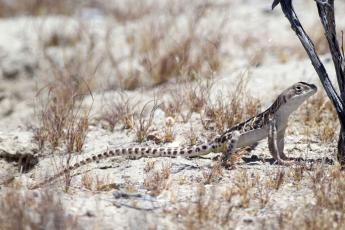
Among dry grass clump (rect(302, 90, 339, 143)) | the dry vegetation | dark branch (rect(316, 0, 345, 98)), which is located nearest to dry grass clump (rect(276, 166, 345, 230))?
the dry vegetation

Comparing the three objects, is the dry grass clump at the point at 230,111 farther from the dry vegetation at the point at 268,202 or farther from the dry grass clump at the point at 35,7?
the dry grass clump at the point at 35,7

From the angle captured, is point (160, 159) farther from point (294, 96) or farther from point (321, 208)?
point (321, 208)

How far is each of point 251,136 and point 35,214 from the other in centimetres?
238

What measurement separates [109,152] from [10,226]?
77.0 inches

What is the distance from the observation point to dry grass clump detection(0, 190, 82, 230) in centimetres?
507

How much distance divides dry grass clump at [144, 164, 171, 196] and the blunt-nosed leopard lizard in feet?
1.28

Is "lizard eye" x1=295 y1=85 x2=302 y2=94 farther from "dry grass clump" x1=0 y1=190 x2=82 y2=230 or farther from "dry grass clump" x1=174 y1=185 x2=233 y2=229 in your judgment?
"dry grass clump" x1=0 y1=190 x2=82 y2=230

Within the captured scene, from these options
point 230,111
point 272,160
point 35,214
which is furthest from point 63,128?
point 35,214

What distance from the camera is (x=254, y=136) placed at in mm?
6875

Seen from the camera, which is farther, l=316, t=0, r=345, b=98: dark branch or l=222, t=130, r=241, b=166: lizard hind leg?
l=222, t=130, r=241, b=166: lizard hind leg

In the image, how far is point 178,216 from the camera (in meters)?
5.55

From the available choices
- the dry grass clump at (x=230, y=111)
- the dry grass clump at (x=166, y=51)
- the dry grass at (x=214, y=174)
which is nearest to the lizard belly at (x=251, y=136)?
the dry grass at (x=214, y=174)

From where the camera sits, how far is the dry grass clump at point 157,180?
602 cm

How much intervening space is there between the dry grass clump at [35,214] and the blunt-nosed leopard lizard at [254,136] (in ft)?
4.46
